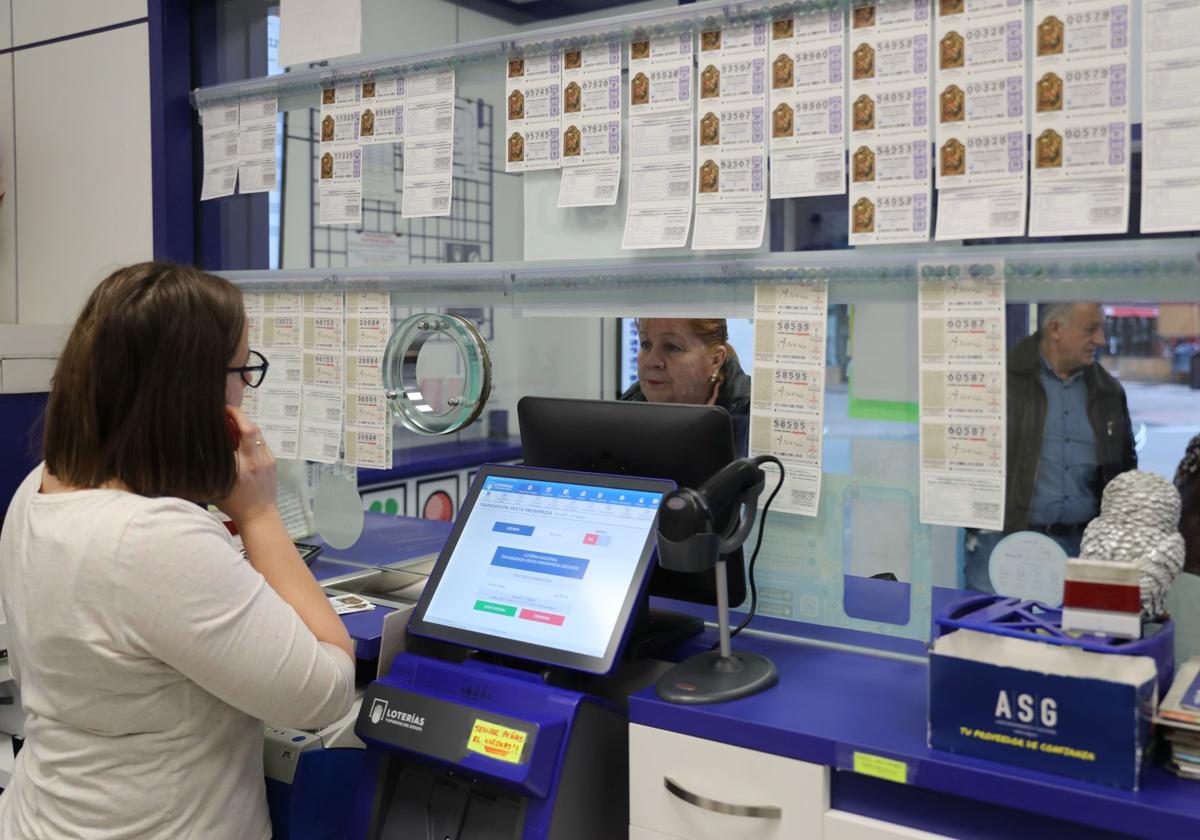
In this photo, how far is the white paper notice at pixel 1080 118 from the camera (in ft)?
4.69

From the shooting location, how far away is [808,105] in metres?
1.67

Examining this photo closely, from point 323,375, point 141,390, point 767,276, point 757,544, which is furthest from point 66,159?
point 757,544

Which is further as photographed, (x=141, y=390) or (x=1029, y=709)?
(x=141, y=390)

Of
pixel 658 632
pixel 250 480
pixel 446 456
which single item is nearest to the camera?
pixel 250 480

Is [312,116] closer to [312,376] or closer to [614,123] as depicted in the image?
[312,376]

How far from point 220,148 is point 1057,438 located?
1.98 m

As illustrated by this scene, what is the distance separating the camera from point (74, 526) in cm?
127

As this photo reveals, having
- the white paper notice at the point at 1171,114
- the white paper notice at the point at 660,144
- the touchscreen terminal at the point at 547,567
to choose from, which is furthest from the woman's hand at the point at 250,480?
the white paper notice at the point at 1171,114

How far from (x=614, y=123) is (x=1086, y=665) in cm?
118

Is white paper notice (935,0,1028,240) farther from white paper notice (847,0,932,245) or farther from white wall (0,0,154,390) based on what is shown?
white wall (0,0,154,390)

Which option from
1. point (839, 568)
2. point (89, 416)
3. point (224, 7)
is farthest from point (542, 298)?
point (224, 7)

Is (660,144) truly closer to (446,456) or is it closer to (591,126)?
(591,126)

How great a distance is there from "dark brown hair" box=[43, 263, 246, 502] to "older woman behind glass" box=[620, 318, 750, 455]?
148 centimetres

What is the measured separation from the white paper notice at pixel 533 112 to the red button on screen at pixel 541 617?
848 mm
